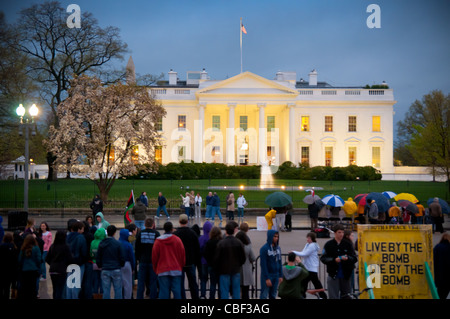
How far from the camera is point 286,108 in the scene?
183 ft

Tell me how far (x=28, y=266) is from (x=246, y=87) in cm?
4923

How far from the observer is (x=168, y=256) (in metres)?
7.03

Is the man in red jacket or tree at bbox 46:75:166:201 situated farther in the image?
tree at bbox 46:75:166:201

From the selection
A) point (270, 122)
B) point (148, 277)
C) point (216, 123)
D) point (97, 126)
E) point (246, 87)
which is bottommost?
point (148, 277)

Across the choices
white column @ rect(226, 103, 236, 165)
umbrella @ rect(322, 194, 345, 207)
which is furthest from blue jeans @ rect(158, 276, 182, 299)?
white column @ rect(226, 103, 236, 165)

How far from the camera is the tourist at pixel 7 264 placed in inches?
286

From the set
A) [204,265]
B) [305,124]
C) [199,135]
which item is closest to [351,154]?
[305,124]

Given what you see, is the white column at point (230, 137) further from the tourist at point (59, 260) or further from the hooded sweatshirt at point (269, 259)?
the tourist at point (59, 260)

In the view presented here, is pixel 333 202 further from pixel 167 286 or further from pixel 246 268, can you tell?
pixel 167 286

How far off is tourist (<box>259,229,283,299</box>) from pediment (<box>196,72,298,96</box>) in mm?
47890

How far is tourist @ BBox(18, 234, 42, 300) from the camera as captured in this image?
284 inches

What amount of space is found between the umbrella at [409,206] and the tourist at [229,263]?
1254 cm

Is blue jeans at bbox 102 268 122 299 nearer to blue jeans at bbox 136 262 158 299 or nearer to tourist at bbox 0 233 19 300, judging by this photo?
blue jeans at bbox 136 262 158 299

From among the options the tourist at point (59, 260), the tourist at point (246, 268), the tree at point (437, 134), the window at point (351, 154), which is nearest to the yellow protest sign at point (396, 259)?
the tourist at point (246, 268)
